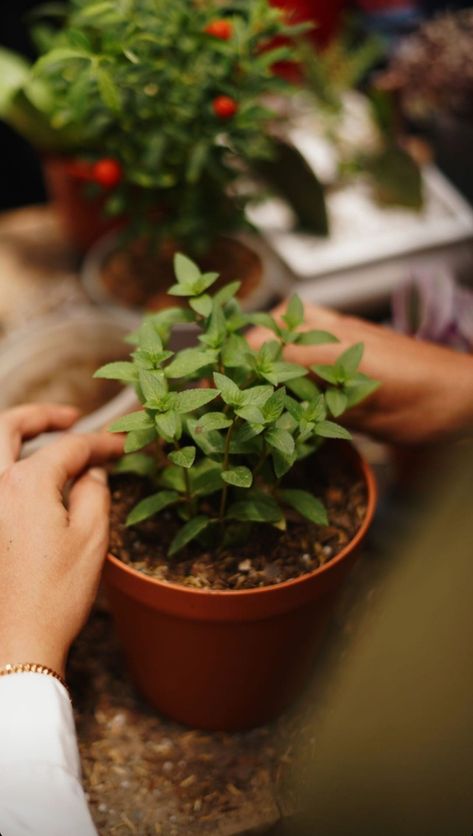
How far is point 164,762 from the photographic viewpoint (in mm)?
948

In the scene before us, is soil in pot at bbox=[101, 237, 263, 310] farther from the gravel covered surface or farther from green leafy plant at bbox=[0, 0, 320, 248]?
the gravel covered surface

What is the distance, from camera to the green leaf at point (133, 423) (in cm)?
76

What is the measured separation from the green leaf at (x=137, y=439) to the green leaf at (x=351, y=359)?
208 mm

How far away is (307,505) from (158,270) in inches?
28.4

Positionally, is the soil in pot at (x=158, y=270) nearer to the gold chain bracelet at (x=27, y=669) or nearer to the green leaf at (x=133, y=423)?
the green leaf at (x=133, y=423)

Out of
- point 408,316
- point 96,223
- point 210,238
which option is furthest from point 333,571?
point 96,223

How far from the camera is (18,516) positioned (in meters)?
0.79

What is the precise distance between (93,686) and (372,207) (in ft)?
3.48

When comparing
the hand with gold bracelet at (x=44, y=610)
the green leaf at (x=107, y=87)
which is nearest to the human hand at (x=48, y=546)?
the hand with gold bracelet at (x=44, y=610)

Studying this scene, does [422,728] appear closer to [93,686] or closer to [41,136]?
[93,686]

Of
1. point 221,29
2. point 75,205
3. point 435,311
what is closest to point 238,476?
point 435,311

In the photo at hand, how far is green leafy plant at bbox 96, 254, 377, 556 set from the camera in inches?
30.0

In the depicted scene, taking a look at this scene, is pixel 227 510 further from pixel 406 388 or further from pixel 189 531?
pixel 406 388

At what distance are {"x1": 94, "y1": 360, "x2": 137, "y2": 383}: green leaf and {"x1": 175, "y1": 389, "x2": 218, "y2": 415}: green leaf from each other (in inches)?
2.2
